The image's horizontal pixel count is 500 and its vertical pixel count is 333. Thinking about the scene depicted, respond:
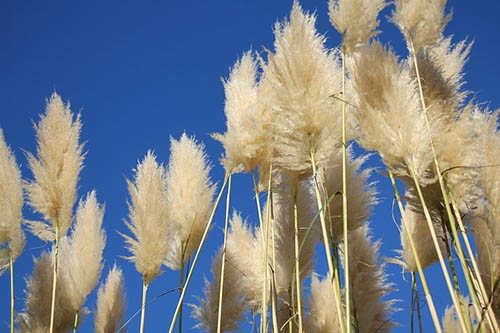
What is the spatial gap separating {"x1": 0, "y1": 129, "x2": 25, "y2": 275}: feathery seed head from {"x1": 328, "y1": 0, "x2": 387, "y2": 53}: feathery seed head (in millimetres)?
2072

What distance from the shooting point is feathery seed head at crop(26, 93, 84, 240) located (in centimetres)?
300

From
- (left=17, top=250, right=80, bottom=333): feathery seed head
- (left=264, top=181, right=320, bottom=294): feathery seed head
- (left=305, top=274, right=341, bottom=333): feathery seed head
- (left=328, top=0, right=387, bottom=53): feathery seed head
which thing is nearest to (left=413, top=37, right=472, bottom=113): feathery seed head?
(left=328, top=0, right=387, bottom=53): feathery seed head

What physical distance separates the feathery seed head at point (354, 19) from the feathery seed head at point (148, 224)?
135 cm

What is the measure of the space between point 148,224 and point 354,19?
5.08ft

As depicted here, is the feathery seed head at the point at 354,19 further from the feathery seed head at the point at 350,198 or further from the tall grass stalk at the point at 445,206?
the feathery seed head at the point at 350,198

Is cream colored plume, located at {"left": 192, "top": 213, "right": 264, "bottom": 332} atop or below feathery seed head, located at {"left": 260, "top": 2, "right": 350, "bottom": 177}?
below

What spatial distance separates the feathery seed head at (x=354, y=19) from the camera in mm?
2430

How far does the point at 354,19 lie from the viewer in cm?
246

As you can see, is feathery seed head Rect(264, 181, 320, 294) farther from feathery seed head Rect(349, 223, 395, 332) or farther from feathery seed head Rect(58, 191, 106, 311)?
feathery seed head Rect(58, 191, 106, 311)

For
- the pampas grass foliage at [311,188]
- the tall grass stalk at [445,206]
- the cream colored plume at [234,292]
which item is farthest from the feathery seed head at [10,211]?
the tall grass stalk at [445,206]

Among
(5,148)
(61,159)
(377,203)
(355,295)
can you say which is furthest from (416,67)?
(5,148)

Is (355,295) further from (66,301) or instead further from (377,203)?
(66,301)

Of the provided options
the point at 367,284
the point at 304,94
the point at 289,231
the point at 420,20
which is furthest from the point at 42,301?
the point at 420,20

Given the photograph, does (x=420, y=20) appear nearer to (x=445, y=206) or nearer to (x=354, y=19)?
(x=354, y=19)
